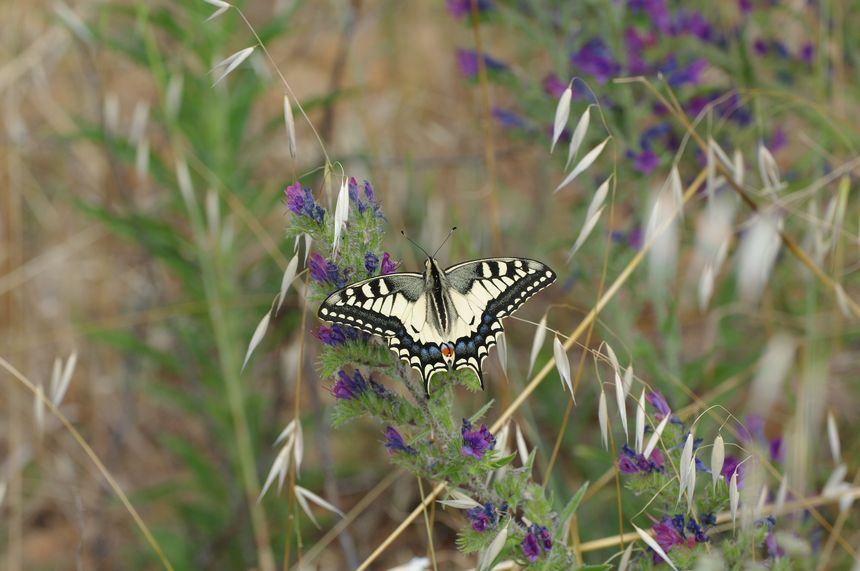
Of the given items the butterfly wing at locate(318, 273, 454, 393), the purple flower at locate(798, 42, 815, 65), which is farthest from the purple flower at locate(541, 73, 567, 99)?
the butterfly wing at locate(318, 273, 454, 393)

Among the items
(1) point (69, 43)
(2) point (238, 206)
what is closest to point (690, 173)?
(2) point (238, 206)

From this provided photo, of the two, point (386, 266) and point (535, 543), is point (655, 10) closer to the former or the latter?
point (386, 266)

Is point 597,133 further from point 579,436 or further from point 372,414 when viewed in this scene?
point 372,414

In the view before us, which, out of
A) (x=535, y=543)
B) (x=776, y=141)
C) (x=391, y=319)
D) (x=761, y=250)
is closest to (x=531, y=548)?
(x=535, y=543)

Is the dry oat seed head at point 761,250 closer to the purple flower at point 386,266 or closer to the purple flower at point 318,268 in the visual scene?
the purple flower at point 386,266

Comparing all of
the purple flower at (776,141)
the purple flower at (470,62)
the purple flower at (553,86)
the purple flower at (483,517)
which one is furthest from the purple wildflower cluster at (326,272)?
the purple flower at (776,141)

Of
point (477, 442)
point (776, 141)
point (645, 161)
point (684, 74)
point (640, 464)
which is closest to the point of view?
point (477, 442)
